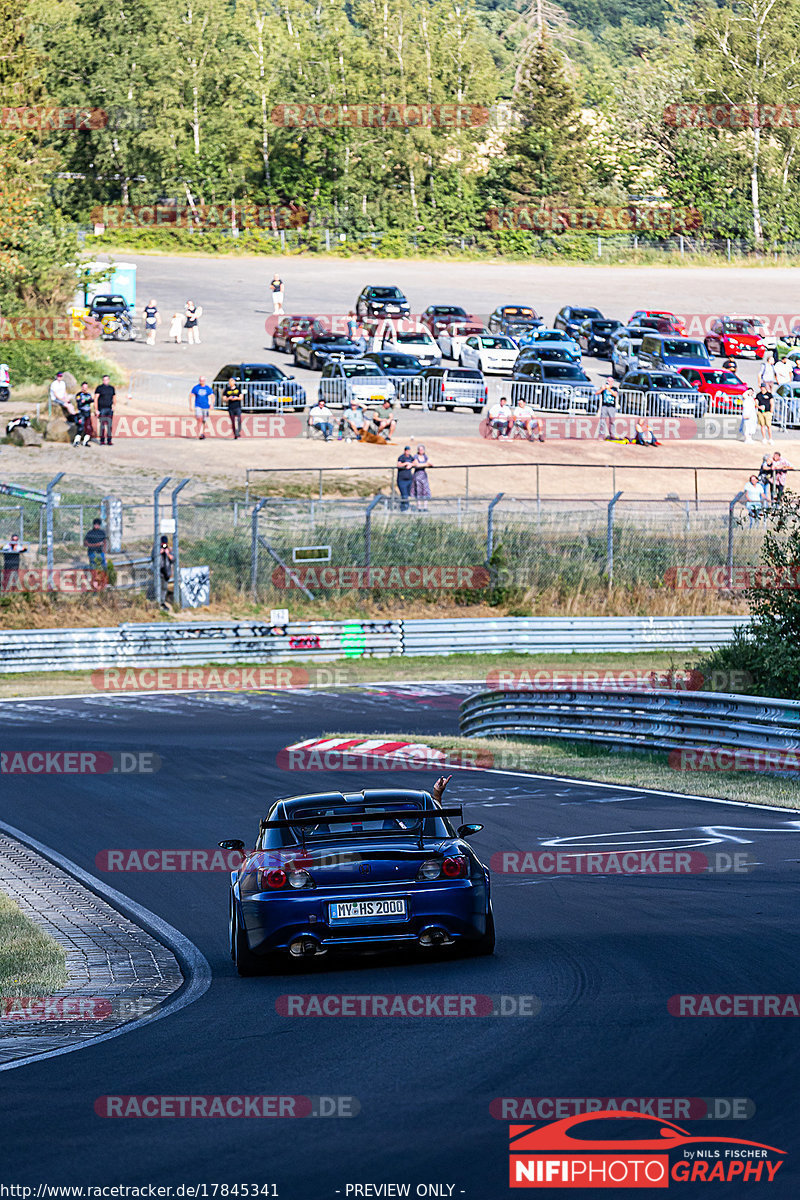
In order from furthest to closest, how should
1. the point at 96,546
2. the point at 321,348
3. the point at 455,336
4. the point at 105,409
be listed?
the point at 455,336, the point at 321,348, the point at 105,409, the point at 96,546

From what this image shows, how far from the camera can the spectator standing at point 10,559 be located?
3216cm

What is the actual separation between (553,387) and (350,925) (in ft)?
147

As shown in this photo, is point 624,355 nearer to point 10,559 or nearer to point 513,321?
point 513,321

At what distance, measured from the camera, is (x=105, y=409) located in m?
43.8

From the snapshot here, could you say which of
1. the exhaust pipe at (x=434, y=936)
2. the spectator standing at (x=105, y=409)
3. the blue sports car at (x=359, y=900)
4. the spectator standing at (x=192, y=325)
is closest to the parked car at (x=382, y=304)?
the spectator standing at (x=192, y=325)

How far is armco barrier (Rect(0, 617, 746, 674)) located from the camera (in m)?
30.3

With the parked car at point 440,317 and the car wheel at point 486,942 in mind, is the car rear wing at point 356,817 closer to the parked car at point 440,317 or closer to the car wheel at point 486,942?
the car wheel at point 486,942

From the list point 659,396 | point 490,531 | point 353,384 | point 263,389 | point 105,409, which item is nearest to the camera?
point 490,531

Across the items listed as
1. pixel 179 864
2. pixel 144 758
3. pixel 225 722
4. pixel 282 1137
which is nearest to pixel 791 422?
pixel 225 722

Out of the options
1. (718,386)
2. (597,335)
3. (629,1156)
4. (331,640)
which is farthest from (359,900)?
(597,335)

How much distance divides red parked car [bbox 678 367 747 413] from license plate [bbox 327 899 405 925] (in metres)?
46.4

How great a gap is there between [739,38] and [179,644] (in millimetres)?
74593

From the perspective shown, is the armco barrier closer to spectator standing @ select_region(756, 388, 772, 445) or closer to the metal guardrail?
the metal guardrail

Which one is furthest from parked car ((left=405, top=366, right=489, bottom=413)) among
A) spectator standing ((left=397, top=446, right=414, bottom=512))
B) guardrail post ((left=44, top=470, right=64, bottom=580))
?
guardrail post ((left=44, top=470, right=64, bottom=580))
